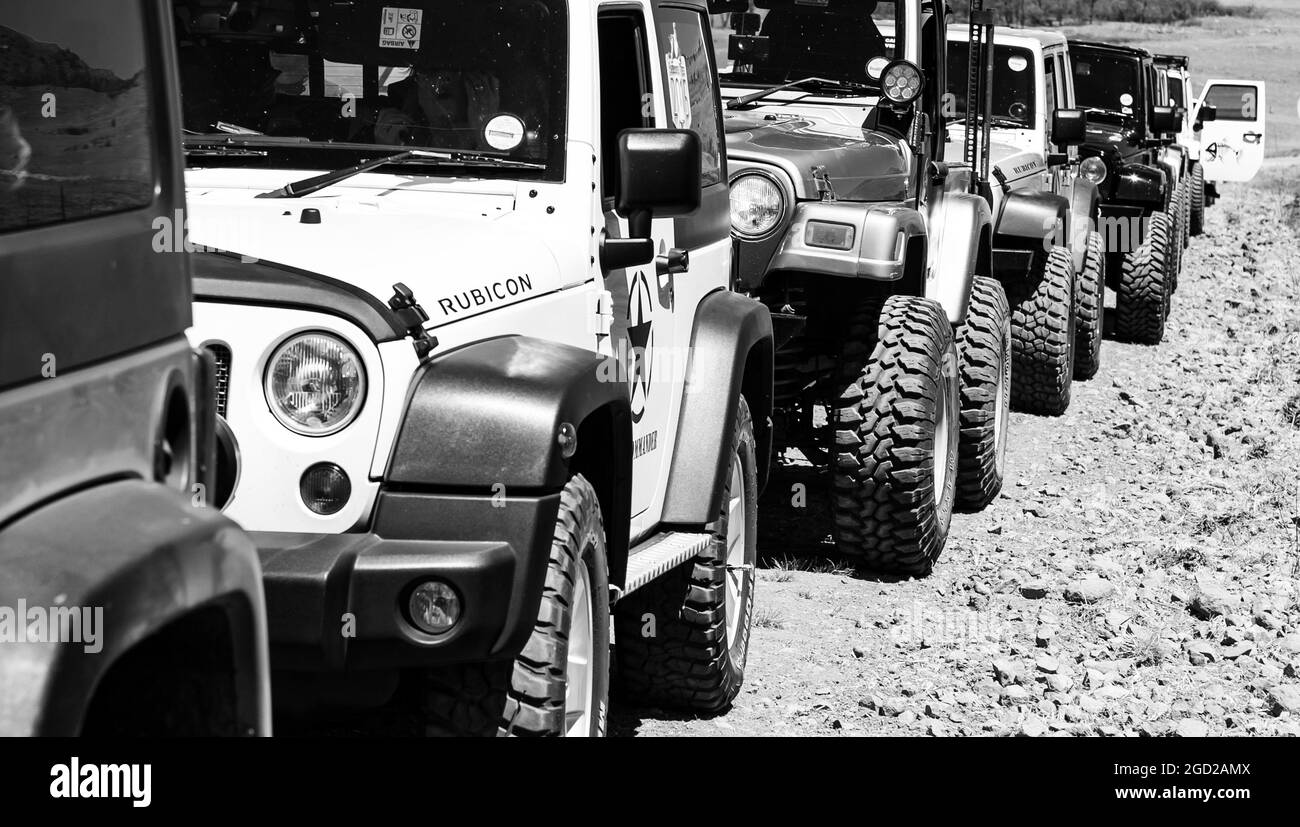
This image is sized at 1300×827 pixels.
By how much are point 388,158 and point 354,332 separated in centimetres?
89

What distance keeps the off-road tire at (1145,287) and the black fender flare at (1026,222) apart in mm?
3844

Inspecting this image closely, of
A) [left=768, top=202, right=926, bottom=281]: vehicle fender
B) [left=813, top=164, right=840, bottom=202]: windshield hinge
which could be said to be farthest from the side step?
[left=813, top=164, right=840, bottom=202]: windshield hinge

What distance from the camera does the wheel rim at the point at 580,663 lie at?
359cm

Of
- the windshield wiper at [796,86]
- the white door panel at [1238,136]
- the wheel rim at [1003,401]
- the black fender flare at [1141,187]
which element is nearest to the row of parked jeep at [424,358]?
the windshield wiper at [796,86]

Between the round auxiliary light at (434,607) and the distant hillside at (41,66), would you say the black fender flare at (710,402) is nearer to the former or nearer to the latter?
the round auxiliary light at (434,607)

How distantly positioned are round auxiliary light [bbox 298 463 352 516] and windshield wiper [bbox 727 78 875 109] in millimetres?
4823

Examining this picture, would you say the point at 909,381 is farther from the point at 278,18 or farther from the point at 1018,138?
the point at 1018,138

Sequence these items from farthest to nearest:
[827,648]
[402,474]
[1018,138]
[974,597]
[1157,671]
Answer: [1018,138] < [974,597] < [827,648] < [1157,671] < [402,474]

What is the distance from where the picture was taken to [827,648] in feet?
19.6

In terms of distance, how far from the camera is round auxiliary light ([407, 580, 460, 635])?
306 cm

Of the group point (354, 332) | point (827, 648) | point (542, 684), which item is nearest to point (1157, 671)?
point (827, 648)

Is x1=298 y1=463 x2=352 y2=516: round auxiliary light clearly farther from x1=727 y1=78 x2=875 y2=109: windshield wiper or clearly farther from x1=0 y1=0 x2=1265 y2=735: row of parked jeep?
x1=727 y1=78 x2=875 y2=109: windshield wiper

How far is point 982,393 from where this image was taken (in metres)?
7.92

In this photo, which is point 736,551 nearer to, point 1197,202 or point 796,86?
point 796,86
